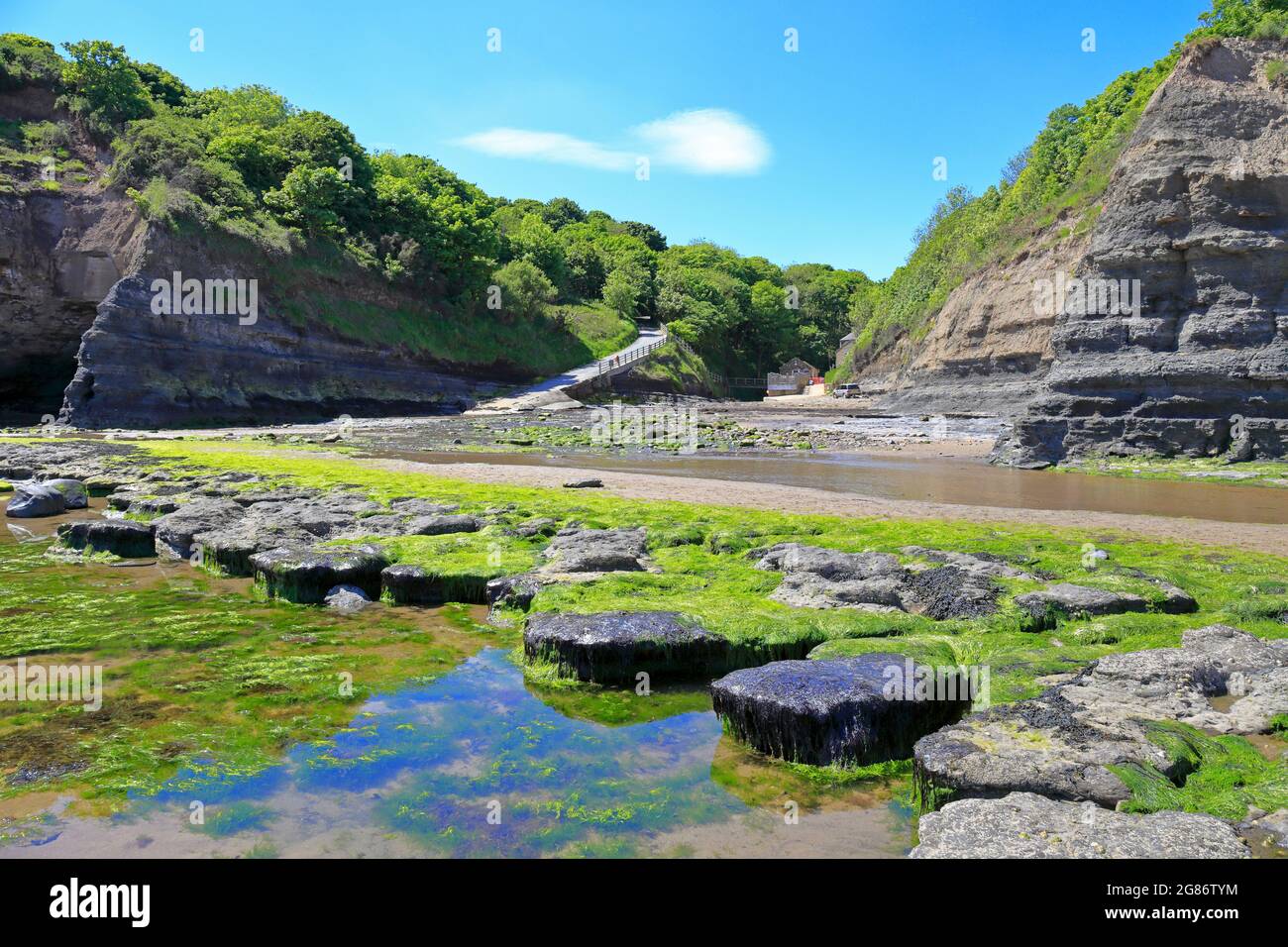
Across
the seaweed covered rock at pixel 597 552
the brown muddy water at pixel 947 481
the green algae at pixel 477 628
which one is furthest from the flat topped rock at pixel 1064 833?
the brown muddy water at pixel 947 481

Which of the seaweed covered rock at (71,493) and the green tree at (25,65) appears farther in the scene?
the green tree at (25,65)

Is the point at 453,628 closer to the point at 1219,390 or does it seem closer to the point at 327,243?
the point at 1219,390

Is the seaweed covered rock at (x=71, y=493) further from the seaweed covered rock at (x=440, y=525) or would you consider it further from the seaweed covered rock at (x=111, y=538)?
the seaweed covered rock at (x=440, y=525)

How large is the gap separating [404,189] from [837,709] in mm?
58449

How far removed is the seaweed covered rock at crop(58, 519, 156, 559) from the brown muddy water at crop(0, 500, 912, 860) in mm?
7193

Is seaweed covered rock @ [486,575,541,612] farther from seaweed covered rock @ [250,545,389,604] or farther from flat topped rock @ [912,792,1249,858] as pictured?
flat topped rock @ [912,792,1249,858]

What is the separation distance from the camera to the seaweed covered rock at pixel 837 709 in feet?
16.3

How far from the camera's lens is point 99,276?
133ft

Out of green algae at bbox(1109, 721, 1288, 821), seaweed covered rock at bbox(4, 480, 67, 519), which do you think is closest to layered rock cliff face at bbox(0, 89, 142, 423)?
seaweed covered rock at bbox(4, 480, 67, 519)

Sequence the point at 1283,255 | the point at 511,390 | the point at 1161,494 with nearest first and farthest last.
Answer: the point at 1161,494, the point at 1283,255, the point at 511,390

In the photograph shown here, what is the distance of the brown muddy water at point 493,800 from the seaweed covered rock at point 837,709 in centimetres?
20

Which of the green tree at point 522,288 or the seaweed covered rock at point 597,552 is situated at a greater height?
the green tree at point 522,288
